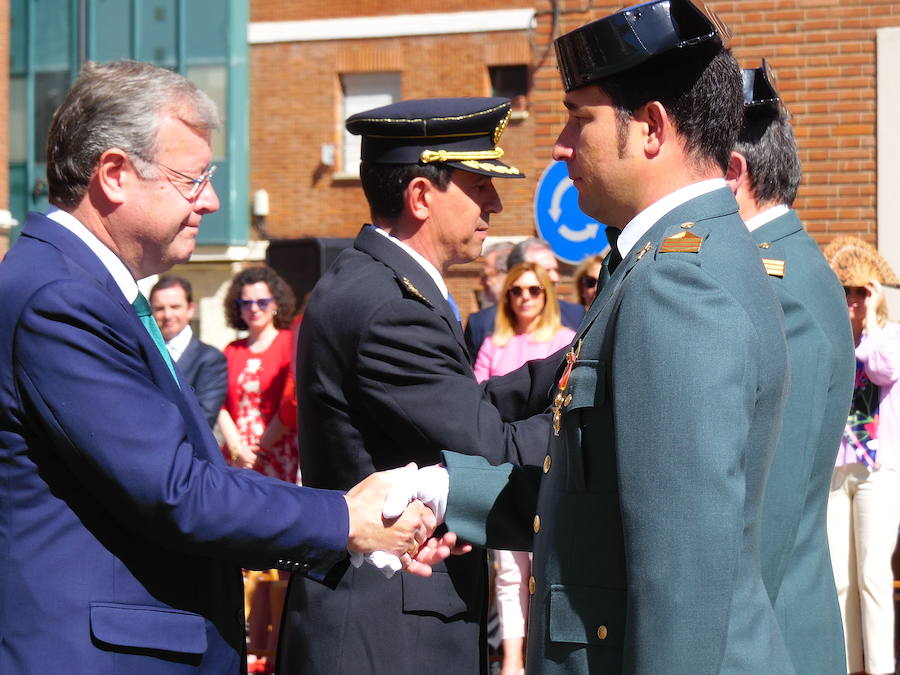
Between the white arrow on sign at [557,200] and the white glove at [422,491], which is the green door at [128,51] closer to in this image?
the white arrow on sign at [557,200]

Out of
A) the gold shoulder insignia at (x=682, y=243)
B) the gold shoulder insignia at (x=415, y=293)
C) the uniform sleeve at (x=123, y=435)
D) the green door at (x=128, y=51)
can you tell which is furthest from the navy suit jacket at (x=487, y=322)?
the green door at (x=128, y=51)

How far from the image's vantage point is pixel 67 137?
246cm

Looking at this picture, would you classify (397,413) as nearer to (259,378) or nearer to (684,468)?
(684,468)

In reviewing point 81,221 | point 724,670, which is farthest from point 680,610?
point 81,221

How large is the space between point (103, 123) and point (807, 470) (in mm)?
1529

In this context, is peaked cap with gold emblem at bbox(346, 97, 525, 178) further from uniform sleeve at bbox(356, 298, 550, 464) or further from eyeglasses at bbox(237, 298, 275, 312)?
eyeglasses at bbox(237, 298, 275, 312)

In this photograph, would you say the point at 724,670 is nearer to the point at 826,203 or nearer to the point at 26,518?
the point at 26,518

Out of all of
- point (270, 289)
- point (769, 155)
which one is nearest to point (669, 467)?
point (769, 155)

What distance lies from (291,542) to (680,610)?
2.67 ft

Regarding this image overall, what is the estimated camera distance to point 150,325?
259 centimetres

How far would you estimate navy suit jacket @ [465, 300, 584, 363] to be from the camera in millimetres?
7262

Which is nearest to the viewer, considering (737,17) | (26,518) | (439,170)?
(26,518)

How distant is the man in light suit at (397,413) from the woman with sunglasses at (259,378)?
4.01 metres

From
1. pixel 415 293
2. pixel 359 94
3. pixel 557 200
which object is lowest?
pixel 415 293
